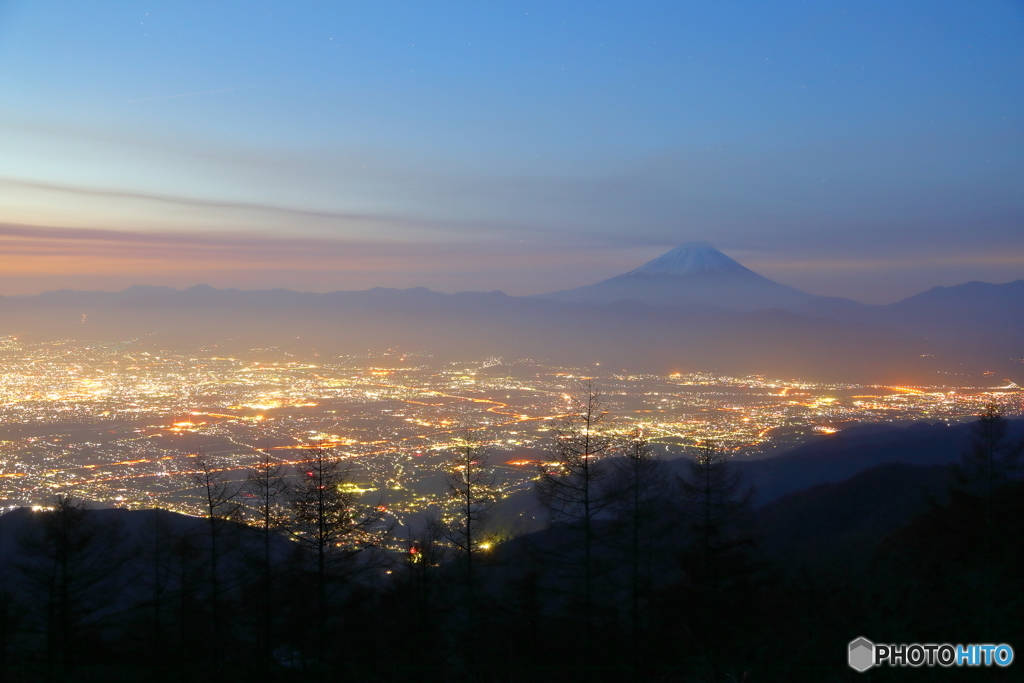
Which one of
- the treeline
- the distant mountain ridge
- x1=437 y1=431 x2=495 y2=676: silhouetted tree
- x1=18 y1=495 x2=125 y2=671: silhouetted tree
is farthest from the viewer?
the distant mountain ridge

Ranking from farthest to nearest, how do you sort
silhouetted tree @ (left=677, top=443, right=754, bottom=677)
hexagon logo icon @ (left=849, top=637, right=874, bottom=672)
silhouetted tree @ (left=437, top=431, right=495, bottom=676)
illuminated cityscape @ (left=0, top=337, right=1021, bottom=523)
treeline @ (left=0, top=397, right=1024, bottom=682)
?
illuminated cityscape @ (left=0, top=337, right=1021, bottom=523) → silhouetted tree @ (left=677, top=443, right=754, bottom=677) → silhouetted tree @ (left=437, top=431, right=495, bottom=676) → treeline @ (left=0, top=397, right=1024, bottom=682) → hexagon logo icon @ (left=849, top=637, right=874, bottom=672)

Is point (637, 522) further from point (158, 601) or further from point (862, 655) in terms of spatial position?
point (158, 601)

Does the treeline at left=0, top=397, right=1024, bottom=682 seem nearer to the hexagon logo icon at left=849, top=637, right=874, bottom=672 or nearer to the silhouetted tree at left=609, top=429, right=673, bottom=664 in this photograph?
the silhouetted tree at left=609, top=429, right=673, bottom=664

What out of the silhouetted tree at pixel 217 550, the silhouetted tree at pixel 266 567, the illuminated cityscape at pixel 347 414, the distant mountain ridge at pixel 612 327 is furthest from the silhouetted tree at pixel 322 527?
the distant mountain ridge at pixel 612 327

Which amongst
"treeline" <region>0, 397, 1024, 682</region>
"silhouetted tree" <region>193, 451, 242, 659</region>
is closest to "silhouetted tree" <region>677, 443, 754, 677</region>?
"treeline" <region>0, 397, 1024, 682</region>

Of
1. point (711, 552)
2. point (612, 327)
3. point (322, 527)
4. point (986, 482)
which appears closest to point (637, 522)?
point (711, 552)

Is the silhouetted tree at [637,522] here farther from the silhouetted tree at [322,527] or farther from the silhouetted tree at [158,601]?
the silhouetted tree at [158,601]
